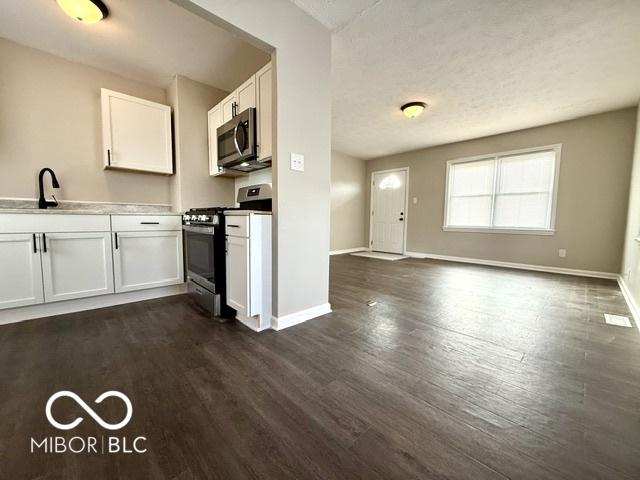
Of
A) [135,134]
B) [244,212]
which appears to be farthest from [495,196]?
[135,134]

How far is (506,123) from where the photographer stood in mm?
4133

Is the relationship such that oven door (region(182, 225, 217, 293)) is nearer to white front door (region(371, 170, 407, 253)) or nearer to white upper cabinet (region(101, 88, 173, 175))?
white upper cabinet (region(101, 88, 173, 175))

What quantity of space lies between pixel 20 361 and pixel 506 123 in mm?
6049

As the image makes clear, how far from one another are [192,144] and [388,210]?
4638mm

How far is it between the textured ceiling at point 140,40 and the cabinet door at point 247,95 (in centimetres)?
37

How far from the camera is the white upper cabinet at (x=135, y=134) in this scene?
2.61 m

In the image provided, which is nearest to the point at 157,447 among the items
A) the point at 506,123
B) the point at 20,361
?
the point at 20,361

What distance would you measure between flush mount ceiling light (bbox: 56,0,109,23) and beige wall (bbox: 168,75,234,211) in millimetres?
921

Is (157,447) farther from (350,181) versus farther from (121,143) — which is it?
(350,181)

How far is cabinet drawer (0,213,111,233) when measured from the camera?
1893mm

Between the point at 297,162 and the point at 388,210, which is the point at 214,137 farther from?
the point at 388,210

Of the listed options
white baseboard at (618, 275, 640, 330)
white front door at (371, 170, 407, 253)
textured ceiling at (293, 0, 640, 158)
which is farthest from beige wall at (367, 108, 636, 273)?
white front door at (371, 170, 407, 253)

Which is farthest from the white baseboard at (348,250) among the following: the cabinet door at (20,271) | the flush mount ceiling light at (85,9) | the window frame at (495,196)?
the flush mount ceiling light at (85,9)

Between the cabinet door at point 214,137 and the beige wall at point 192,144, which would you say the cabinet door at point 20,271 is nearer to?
the beige wall at point 192,144
